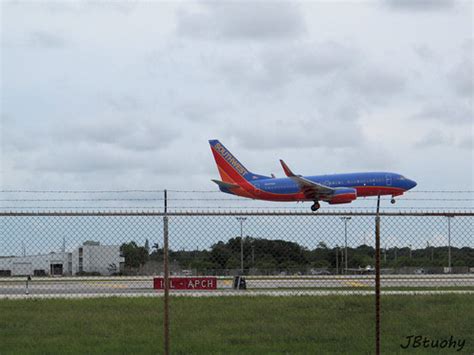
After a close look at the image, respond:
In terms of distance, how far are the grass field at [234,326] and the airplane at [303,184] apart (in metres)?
36.7

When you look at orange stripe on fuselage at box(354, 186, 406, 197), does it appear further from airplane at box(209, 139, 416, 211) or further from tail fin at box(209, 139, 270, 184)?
tail fin at box(209, 139, 270, 184)

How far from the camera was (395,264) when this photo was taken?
13.7 m

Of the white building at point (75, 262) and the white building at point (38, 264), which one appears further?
the white building at point (75, 262)

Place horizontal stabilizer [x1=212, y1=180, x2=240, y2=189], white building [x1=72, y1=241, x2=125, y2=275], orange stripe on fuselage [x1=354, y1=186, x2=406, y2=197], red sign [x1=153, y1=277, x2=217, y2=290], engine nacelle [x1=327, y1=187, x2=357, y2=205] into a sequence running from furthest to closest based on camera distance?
horizontal stabilizer [x1=212, y1=180, x2=240, y2=189] < orange stripe on fuselage [x1=354, y1=186, x2=406, y2=197] < engine nacelle [x1=327, y1=187, x2=357, y2=205] < red sign [x1=153, y1=277, x2=217, y2=290] < white building [x1=72, y1=241, x2=125, y2=275]

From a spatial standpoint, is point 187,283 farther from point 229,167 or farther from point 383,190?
point 229,167

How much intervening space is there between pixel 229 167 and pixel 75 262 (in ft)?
187

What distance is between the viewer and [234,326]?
15.0 m

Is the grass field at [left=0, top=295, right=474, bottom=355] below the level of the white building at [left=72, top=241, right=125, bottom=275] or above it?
below

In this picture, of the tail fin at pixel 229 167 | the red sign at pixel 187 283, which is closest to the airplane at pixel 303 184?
the tail fin at pixel 229 167

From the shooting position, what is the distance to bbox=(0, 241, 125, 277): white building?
11844 mm

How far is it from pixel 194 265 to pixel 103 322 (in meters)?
4.64

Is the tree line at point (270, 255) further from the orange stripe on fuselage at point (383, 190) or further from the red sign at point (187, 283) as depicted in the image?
the orange stripe on fuselage at point (383, 190)

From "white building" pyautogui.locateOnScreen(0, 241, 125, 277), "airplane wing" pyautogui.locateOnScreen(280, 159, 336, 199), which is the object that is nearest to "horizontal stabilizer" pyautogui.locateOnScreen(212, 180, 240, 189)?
"airplane wing" pyautogui.locateOnScreen(280, 159, 336, 199)

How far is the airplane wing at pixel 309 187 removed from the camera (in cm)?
5978
